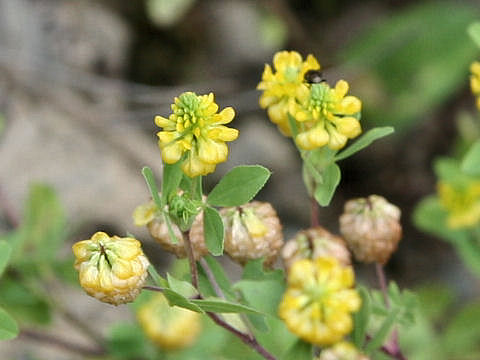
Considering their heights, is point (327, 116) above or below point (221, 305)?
above

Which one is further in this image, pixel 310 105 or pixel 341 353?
pixel 310 105

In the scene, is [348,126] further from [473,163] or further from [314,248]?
[473,163]

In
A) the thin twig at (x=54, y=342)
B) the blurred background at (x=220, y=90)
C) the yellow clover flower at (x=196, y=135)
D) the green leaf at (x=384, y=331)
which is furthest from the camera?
the blurred background at (x=220, y=90)

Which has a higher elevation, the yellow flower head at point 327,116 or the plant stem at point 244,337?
the yellow flower head at point 327,116

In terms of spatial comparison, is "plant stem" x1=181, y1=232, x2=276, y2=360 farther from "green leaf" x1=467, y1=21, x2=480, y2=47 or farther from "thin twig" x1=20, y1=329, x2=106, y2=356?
"thin twig" x1=20, y1=329, x2=106, y2=356

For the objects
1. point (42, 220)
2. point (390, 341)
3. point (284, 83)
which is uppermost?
point (42, 220)

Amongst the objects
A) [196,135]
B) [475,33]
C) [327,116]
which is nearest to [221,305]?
[196,135]

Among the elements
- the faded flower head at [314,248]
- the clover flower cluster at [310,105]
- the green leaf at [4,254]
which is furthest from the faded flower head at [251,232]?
the green leaf at [4,254]

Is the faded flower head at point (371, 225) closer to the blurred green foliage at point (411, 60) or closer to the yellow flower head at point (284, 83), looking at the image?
the yellow flower head at point (284, 83)
